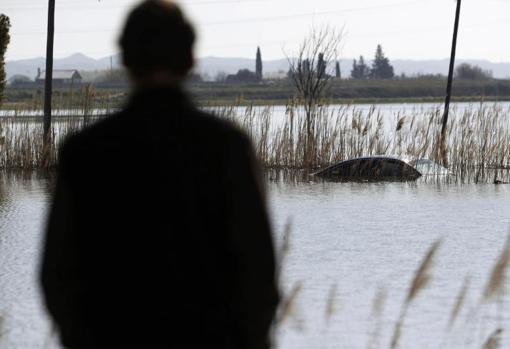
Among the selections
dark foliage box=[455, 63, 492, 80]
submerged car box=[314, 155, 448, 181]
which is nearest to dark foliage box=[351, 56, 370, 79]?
dark foliage box=[455, 63, 492, 80]

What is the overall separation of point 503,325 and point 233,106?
11.4 m

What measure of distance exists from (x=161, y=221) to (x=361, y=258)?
778cm

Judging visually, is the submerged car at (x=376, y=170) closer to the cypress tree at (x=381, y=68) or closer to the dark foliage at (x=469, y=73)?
the dark foliage at (x=469, y=73)

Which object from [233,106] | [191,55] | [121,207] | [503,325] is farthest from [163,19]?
[233,106]

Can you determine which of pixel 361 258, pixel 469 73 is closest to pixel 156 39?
pixel 361 258

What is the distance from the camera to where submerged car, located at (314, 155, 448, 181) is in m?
18.2

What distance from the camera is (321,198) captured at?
1562 centimetres

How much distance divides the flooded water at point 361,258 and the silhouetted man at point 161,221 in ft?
6.97

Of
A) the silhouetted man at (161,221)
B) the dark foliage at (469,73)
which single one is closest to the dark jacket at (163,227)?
the silhouetted man at (161,221)

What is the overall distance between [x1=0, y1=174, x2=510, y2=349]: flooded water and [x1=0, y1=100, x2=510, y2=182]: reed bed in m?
0.81

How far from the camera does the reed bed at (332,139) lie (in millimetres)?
18141

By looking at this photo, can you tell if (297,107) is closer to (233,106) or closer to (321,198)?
(233,106)

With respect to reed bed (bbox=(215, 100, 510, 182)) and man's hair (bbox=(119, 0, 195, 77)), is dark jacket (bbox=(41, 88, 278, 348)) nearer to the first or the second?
man's hair (bbox=(119, 0, 195, 77))

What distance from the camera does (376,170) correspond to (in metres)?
18.4
